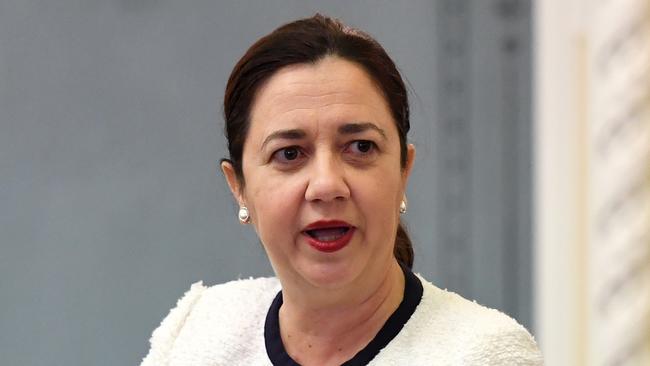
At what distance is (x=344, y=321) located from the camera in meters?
0.93

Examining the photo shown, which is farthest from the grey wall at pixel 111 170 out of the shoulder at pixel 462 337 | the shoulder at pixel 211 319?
the shoulder at pixel 462 337

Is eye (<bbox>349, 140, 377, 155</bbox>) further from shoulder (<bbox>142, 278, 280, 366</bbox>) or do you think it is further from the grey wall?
the grey wall

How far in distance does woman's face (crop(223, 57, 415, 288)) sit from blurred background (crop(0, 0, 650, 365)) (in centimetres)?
63

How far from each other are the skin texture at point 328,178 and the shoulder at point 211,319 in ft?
0.44

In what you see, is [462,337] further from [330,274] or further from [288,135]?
[288,135]

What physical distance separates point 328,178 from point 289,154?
0.20 feet

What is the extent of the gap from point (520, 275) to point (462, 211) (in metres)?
0.14

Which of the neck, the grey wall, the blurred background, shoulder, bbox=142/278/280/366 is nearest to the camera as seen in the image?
the neck

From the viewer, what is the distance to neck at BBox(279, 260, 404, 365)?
0.92 metres

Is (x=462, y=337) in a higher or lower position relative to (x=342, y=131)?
lower

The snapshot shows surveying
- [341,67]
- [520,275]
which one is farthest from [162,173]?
[341,67]

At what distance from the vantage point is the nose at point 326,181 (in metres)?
0.82

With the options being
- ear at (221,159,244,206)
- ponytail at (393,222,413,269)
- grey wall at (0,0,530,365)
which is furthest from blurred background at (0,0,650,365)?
ear at (221,159,244,206)

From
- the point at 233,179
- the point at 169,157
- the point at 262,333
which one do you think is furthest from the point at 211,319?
the point at 169,157
